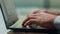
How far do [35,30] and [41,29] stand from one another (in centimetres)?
3

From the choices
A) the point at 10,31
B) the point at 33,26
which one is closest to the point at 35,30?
the point at 33,26

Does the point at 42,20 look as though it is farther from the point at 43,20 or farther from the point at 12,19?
the point at 12,19

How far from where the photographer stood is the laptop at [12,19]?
1.88 feet

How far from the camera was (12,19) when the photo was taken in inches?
27.4

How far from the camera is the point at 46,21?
522 mm

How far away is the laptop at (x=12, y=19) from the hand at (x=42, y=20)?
2cm

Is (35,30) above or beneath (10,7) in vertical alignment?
beneath

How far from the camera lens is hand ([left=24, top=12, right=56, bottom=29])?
52cm

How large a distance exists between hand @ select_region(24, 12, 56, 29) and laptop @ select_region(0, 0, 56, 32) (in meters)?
0.02

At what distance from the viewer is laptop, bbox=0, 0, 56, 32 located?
0.57 meters

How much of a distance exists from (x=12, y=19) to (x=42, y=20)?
0.22m

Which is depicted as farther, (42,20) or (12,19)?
(12,19)

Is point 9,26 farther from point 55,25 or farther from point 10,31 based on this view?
point 55,25

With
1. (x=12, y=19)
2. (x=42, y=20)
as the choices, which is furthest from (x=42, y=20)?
(x=12, y=19)
